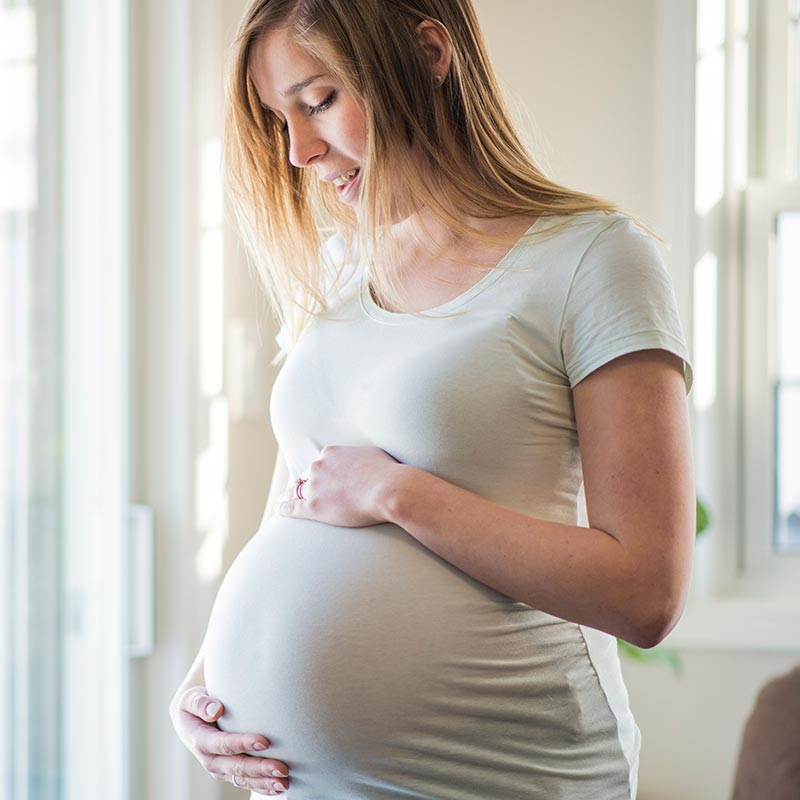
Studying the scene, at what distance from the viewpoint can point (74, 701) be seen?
1.64 meters

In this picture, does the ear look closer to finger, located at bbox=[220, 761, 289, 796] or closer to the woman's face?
the woman's face

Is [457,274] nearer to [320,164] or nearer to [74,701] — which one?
[320,164]

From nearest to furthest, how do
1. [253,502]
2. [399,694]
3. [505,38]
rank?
[399,694] → [253,502] → [505,38]

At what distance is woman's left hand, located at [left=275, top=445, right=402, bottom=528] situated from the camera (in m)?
0.96

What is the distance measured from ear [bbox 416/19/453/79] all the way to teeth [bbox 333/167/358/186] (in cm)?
14

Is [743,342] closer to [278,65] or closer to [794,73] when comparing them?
[794,73]

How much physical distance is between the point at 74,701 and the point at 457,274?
1036 mm

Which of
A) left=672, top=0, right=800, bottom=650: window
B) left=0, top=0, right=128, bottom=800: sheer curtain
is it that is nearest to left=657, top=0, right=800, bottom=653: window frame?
left=672, top=0, right=800, bottom=650: window

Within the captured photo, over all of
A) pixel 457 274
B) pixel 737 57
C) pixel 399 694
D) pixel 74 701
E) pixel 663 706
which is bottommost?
pixel 663 706

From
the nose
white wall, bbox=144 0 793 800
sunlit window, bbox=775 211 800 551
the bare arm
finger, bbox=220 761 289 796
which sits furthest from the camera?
sunlit window, bbox=775 211 800 551

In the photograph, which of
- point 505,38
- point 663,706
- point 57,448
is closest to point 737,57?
point 505,38

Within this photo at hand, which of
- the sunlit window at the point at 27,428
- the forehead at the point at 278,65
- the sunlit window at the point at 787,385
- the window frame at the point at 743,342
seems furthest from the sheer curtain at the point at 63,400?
the sunlit window at the point at 787,385

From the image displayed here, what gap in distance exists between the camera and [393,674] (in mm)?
930

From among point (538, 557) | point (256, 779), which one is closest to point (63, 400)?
point (256, 779)
